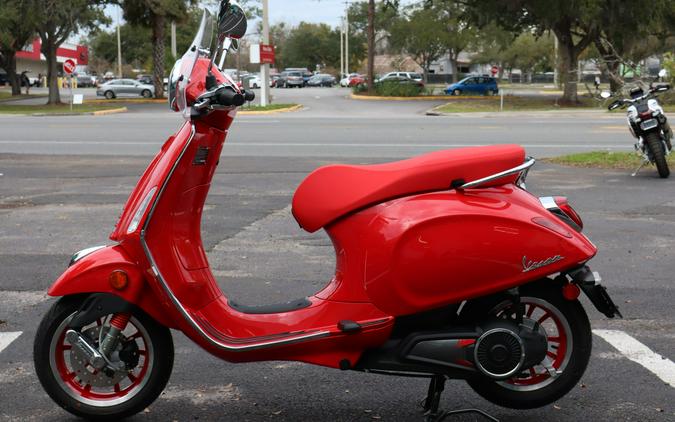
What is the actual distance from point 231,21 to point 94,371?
1741 millimetres

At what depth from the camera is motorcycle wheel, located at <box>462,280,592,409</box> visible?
13.3 ft

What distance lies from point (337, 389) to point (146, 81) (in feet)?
203

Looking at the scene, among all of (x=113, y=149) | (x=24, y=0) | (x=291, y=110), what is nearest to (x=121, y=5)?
(x=24, y=0)

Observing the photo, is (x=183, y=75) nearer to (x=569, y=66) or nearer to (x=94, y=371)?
(x=94, y=371)

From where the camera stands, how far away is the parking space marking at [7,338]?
530 cm

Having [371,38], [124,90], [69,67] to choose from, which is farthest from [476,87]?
[69,67]

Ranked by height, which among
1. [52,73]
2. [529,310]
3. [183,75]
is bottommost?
[529,310]

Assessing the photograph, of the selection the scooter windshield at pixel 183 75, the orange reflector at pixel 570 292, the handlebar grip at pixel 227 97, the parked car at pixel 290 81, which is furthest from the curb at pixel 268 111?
the parked car at pixel 290 81

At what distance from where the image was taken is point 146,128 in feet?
81.8

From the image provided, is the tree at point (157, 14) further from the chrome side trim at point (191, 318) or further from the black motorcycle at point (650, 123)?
the chrome side trim at point (191, 318)

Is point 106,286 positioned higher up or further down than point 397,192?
further down

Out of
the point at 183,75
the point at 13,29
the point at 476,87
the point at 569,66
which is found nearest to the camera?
the point at 183,75

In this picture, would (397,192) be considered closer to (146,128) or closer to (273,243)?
(273,243)

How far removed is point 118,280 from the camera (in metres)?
4.00
